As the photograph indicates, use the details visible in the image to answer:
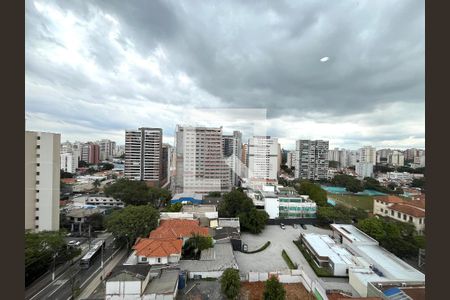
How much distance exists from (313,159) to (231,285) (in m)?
13.8

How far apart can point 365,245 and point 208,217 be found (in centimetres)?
394

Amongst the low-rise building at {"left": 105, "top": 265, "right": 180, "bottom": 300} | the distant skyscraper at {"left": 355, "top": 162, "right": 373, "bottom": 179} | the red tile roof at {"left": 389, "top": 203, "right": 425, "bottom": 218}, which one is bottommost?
the low-rise building at {"left": 105, "top": 265, "right": 180, "bottom": 300}

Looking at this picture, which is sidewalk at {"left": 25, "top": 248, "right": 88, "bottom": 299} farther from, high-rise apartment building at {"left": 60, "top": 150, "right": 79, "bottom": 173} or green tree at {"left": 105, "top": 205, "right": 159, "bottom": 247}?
high-rise apartment building at {"left": 60, "top": 150, "right": 79, "bottom": 173}

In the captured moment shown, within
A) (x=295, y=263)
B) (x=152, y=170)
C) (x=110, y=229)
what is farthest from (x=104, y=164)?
(x=295, y=263)

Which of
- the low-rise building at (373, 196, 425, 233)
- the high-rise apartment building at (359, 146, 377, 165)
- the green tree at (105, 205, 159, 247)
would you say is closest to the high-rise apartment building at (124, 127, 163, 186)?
the green tree at (105, 205, 159, 247)

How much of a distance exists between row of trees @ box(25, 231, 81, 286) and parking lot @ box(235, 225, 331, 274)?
3.52m

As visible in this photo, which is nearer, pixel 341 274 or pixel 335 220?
pixel 341 274

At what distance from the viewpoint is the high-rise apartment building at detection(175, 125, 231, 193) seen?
9477 millimetres

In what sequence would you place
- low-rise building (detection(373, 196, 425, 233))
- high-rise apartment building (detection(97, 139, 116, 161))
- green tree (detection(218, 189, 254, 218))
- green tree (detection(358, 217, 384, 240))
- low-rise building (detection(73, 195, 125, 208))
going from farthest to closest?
high-rise apartment building (detection(97, 139, 116, 161)) < low-rise building (detection(73, 195, 125, 208)) < green tree (detection(218, 189, 254, 218)) < low-rise building (detection(373, 196, 425, 233)) < green tree (detection(358, 217, 384, 240))

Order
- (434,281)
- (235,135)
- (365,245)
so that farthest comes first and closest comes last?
(235,135) < (365,245) < (434,281)

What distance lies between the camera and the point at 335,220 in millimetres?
6070

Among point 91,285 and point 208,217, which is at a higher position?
point 208,217

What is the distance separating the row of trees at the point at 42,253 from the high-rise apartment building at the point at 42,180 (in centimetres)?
124

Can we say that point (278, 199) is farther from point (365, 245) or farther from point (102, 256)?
point (102, 256)
